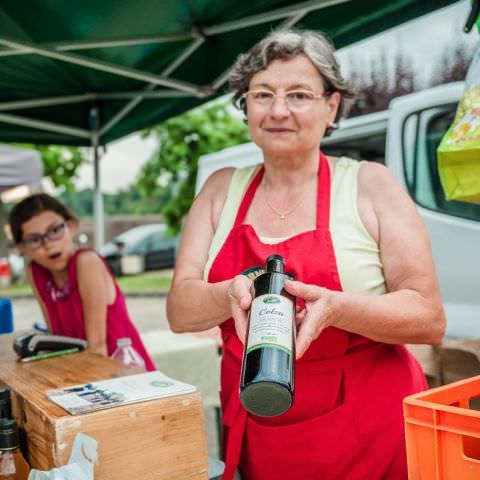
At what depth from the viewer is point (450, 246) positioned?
397 cm

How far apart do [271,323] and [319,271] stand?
44 centimetres

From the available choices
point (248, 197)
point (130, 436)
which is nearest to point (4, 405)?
point (130, 436)

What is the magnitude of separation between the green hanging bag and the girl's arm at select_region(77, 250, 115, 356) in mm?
1451

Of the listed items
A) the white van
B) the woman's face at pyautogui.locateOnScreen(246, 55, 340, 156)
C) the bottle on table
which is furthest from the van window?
the bottle on table

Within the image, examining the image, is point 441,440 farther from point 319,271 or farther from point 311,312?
point 319,271

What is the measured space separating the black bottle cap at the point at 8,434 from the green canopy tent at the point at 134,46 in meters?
1.58

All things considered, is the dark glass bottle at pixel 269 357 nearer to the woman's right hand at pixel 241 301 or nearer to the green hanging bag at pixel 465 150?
the woman's right hand at pixel 241 301

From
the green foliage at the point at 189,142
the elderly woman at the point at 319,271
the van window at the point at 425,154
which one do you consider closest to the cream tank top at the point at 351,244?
the elderly woman at the point at 319,271

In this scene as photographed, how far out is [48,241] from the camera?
2508 mm

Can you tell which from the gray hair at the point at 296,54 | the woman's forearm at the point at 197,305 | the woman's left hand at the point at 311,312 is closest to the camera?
the woman's left hand at the point at 311,312

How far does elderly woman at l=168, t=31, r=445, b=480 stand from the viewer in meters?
1.39

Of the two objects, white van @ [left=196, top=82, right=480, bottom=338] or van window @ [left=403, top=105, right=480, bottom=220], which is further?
van window @ [left=403, top=105, right=480, bottom=220]

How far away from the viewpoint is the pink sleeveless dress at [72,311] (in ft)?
8.20

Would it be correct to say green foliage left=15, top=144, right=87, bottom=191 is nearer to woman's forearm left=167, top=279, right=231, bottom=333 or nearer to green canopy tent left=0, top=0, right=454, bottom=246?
green canopy tent left=0, top=0, right=454, bottom=246
